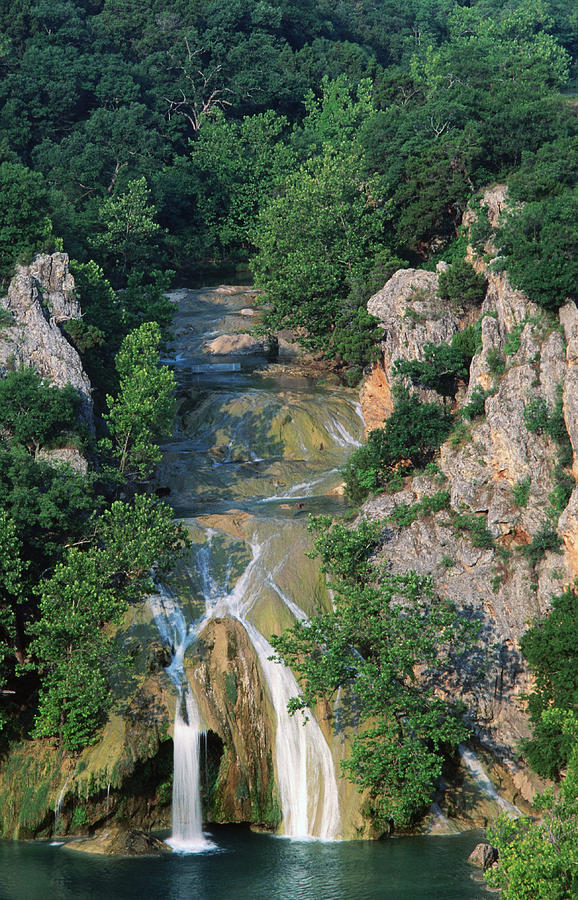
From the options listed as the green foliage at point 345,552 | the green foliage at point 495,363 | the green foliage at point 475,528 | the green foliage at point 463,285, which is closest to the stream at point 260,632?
the green foliage at point 345,552

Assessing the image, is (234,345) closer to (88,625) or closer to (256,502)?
(256,502)

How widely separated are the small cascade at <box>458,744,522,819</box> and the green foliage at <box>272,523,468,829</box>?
33.4 inches

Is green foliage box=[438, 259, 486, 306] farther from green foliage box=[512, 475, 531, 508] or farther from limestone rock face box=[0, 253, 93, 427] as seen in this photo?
limestone rock face box=[0, 253, 93, 427]

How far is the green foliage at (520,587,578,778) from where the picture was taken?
3638 centimetres

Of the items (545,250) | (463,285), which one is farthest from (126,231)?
(545,250)

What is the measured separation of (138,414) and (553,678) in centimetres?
2026

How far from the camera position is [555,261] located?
46.1 m

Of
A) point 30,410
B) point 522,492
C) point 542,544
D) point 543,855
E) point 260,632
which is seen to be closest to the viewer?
point 543,855

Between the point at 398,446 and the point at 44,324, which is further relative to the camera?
the point at 44,324

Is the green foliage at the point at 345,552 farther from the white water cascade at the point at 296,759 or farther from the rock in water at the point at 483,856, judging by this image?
the rock in water at the point at 483,856

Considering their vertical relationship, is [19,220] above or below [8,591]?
above

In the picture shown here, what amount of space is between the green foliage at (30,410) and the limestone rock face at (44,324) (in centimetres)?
214

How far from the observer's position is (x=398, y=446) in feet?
157

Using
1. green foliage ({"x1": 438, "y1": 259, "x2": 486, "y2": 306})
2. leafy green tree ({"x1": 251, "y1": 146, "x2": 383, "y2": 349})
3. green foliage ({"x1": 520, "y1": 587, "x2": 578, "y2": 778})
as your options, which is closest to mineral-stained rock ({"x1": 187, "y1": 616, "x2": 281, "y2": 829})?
green foliage ({"x1": 520, "y1": 587, "x2": 578, "y2": 778})
